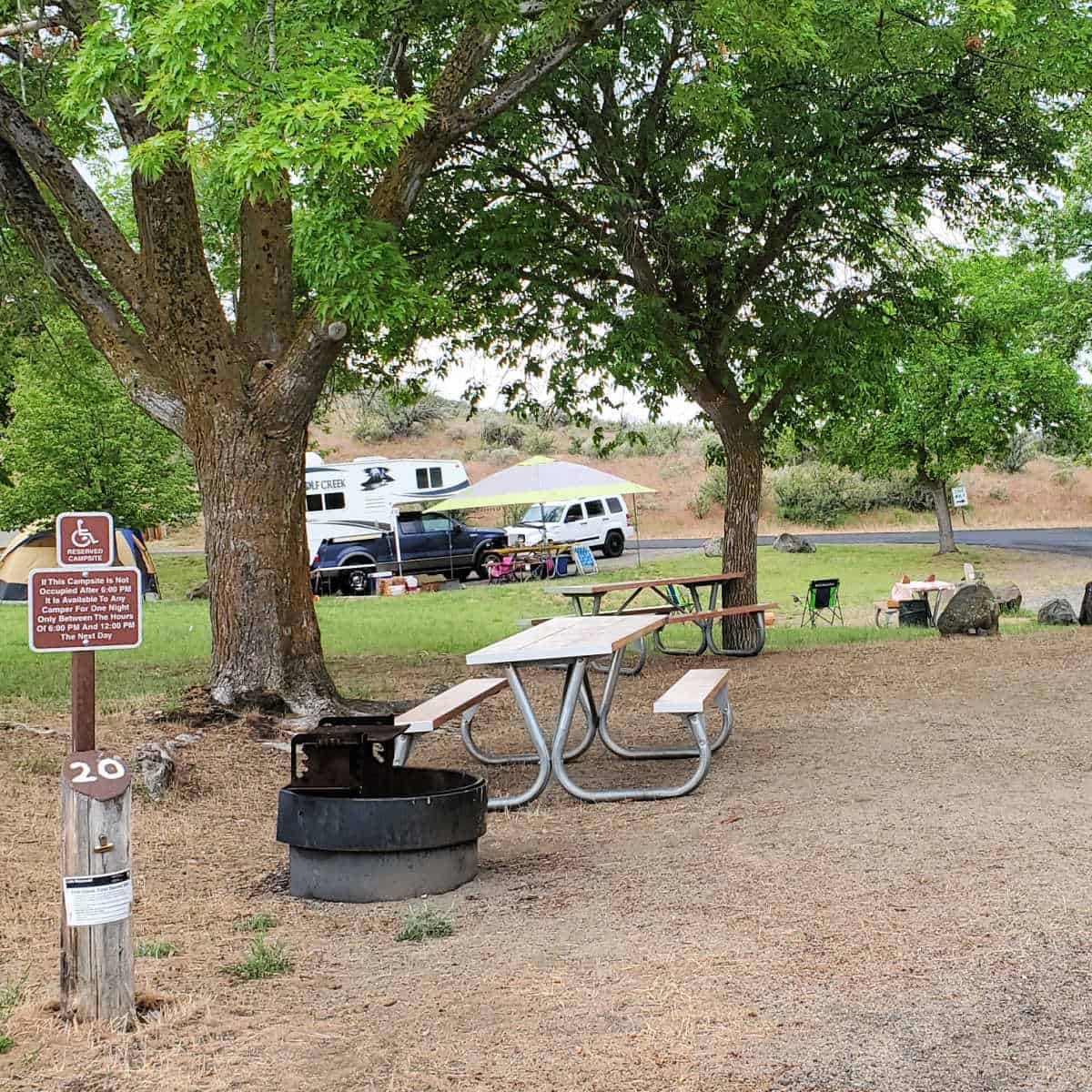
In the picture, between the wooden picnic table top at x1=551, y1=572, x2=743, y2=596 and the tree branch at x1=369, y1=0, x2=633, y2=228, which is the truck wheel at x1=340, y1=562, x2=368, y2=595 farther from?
the tree branch at x1=369, y1=0, x2=633, y2=228

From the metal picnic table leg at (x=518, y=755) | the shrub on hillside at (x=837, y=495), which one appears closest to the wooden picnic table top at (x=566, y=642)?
the metal picnic table leg at (x=518, y=755)

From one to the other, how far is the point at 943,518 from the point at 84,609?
28.3 m

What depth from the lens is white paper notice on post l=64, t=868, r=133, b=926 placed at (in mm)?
3668

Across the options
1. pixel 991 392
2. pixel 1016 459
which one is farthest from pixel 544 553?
pixel 1016 459

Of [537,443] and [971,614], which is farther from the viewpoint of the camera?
[537,443]

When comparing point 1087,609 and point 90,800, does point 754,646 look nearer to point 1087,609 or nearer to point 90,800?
point 1087,609

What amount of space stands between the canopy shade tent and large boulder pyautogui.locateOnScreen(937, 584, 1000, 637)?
7352 mm

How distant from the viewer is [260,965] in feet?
13.6

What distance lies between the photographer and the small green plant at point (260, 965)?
163 inches

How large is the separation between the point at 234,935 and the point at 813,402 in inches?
407

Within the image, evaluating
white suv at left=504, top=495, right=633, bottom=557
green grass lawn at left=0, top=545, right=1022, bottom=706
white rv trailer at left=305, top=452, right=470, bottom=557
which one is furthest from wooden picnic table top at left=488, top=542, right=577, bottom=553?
white suv at left=504, top=495, right=633, bottom=557

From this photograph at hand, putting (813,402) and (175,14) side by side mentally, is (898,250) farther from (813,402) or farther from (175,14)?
(175,14)

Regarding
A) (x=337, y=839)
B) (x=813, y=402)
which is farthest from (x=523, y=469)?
(x=337, y=839)

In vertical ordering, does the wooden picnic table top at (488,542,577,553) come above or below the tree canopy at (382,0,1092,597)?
below
